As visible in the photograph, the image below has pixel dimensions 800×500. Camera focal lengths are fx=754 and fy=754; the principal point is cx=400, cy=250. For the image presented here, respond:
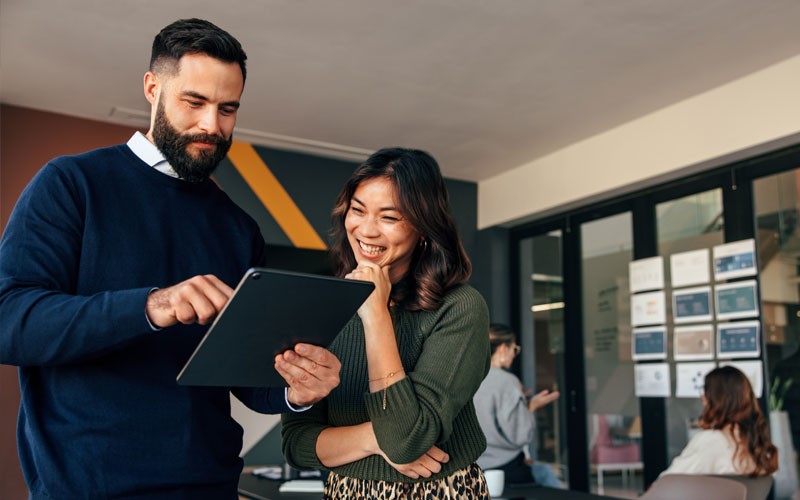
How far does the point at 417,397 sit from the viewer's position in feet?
4.75

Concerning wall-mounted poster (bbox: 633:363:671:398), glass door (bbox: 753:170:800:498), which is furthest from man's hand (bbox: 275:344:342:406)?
wall-mounted poster (bbox: 633:363:671:398)

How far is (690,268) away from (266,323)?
15.2 ft

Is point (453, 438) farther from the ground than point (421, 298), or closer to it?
closer to it

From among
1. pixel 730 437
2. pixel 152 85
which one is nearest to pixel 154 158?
pixel 152 85

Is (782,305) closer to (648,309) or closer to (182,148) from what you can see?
(648,309)

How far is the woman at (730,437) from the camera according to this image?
3.66 meters

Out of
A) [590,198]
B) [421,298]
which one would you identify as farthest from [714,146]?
[421,298]

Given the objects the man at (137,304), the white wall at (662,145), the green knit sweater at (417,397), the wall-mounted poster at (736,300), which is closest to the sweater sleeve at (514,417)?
the wall-mounted poster at (736,300)

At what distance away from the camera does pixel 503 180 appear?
6.68 meters

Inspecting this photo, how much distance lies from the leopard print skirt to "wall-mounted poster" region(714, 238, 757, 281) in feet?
12.4

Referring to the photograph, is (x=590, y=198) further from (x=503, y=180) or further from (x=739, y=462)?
(x=739, y=462)

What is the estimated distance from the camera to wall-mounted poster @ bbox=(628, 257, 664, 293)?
5406mm

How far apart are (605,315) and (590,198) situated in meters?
0.92

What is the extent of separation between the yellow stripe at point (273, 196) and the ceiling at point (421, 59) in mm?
173
